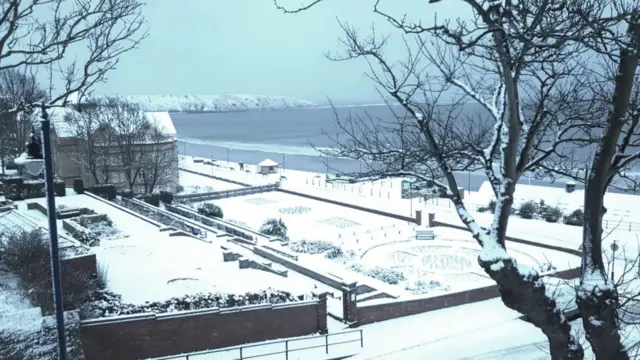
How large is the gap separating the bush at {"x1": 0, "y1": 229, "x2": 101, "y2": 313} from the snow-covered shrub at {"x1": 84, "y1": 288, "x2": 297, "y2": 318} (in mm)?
390

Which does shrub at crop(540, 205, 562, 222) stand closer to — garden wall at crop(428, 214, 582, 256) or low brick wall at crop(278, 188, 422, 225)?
garden wall at crop(428, 214, 582, 256)

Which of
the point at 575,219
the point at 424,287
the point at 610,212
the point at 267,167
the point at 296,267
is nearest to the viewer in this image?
the point at 424,287

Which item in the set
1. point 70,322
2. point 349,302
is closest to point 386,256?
point 349,302

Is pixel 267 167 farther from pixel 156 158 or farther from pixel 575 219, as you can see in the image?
pixel 575 219

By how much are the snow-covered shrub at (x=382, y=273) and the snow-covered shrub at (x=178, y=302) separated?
6079 mm

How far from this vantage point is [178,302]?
13.9 m

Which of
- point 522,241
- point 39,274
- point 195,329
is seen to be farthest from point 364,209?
point 39,274

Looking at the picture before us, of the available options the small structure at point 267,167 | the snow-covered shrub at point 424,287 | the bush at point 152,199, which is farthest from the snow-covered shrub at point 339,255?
the small structure at point 267,167

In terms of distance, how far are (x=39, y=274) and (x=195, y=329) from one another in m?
4.22

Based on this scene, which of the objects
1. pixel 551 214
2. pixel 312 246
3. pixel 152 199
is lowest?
pixel 551 214

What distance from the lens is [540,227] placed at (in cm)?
3178

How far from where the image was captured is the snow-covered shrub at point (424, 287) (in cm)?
1912

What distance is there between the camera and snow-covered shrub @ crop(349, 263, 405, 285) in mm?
20416

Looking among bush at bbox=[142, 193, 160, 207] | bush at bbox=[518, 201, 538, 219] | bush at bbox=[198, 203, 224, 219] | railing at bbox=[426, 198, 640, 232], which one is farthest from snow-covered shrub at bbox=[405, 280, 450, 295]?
bush at bbox=[142, 193, 160, 207]
